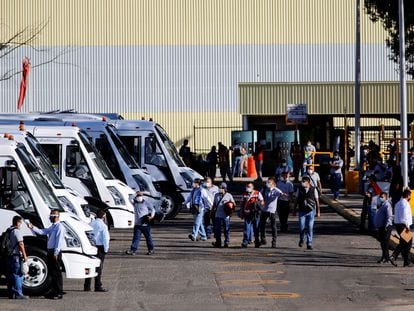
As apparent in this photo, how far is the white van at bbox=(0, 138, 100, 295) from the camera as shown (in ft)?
68.2

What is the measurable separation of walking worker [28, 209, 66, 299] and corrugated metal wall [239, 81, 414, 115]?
44997 millimetres

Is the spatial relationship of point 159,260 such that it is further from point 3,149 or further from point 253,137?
point 253,137

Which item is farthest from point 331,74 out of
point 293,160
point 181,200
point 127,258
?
point 127,258

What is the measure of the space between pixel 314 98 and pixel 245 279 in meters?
42.6

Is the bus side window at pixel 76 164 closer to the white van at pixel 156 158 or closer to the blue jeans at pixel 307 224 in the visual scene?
the blue jeans at pixel 307 224

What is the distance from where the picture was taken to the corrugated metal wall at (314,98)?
65.4m

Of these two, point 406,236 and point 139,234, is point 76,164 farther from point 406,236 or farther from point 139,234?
point 406,236

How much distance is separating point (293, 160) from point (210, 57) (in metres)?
16.3

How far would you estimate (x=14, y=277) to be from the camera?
20.4 metres

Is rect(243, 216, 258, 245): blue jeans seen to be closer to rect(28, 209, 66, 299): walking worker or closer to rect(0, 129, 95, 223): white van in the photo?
rect(0, 129, 95, 223): white van

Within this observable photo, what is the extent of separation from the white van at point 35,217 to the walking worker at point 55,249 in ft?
0.41

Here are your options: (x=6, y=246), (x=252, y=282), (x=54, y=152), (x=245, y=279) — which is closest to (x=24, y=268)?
(x=6, y=246)

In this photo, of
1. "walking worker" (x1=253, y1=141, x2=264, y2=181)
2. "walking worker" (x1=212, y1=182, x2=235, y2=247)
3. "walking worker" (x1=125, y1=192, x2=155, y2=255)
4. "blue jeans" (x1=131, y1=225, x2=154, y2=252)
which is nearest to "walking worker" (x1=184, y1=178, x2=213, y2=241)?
"walking worker" (x1=212, y1=182, x2=235, y2=247)

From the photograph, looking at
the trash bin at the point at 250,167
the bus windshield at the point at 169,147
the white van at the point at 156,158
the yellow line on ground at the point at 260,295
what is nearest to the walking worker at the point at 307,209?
the yellow line on ground at the point at 260,295
